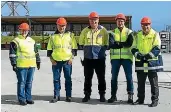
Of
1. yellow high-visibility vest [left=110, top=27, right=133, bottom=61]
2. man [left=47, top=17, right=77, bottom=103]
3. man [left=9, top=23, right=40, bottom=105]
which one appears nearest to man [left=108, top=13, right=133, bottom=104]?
yellow high-visibility vest [left=110, top=27, right=133, bottom=61]

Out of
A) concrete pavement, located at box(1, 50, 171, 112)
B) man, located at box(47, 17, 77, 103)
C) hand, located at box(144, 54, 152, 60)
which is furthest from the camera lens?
man, located at box(47, 17, 77, 103)

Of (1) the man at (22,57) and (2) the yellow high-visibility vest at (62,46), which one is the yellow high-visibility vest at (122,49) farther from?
(1) the man at (22,57)

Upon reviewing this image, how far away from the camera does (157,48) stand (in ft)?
25.7

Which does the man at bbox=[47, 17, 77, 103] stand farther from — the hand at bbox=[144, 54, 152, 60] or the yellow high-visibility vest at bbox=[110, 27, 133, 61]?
the hand at bbox=[144, 54, 152, 60]

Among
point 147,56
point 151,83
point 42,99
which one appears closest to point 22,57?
point 42,99

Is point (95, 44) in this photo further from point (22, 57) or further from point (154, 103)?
point (154, 103)

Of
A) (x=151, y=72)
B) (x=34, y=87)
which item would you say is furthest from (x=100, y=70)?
(x=34, y=87)

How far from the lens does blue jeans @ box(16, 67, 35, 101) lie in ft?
27.2

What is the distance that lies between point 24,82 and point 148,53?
8.60 ft

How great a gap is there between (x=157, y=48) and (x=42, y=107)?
2543 mm

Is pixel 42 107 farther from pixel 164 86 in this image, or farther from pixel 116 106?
pixel 164 86

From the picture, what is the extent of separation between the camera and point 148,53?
310 inches

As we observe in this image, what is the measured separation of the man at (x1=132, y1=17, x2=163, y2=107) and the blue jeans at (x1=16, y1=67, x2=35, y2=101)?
2.24 meters

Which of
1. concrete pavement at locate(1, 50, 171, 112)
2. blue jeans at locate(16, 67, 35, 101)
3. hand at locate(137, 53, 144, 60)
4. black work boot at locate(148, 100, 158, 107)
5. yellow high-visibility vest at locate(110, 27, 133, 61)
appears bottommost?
concrete pavement at locate(1, 50, 171, 112)
